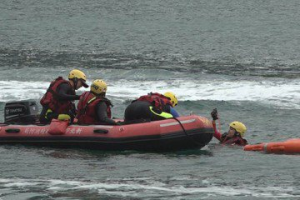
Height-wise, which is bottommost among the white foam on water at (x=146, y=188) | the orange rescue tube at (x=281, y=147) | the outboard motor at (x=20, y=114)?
the white foam on water at (x=146, y=188)

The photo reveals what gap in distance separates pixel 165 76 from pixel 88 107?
42.0 feet

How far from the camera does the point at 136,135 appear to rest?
14.9 m

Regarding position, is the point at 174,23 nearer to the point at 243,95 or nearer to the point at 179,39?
the point at 179,39

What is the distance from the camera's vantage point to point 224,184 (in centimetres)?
1305

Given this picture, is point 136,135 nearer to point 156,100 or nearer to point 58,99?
point 156,100

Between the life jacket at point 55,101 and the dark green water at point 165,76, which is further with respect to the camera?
the life jacket at point 55,101

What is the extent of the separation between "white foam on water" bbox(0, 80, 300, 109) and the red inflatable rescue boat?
302 inches

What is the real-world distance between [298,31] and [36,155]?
30689mm

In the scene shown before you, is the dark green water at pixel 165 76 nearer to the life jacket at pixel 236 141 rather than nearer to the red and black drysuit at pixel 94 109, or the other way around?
the life jacket at pixel 236 141

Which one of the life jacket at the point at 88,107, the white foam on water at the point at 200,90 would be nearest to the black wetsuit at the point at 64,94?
the life jacket at the point at 88,107

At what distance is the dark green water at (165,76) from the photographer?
13102 millimetres

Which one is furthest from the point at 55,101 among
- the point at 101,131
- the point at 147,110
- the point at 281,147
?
the point at 281,147

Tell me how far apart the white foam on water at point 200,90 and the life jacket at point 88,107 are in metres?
7.93

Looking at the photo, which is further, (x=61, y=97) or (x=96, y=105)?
(x=61, y=97)
